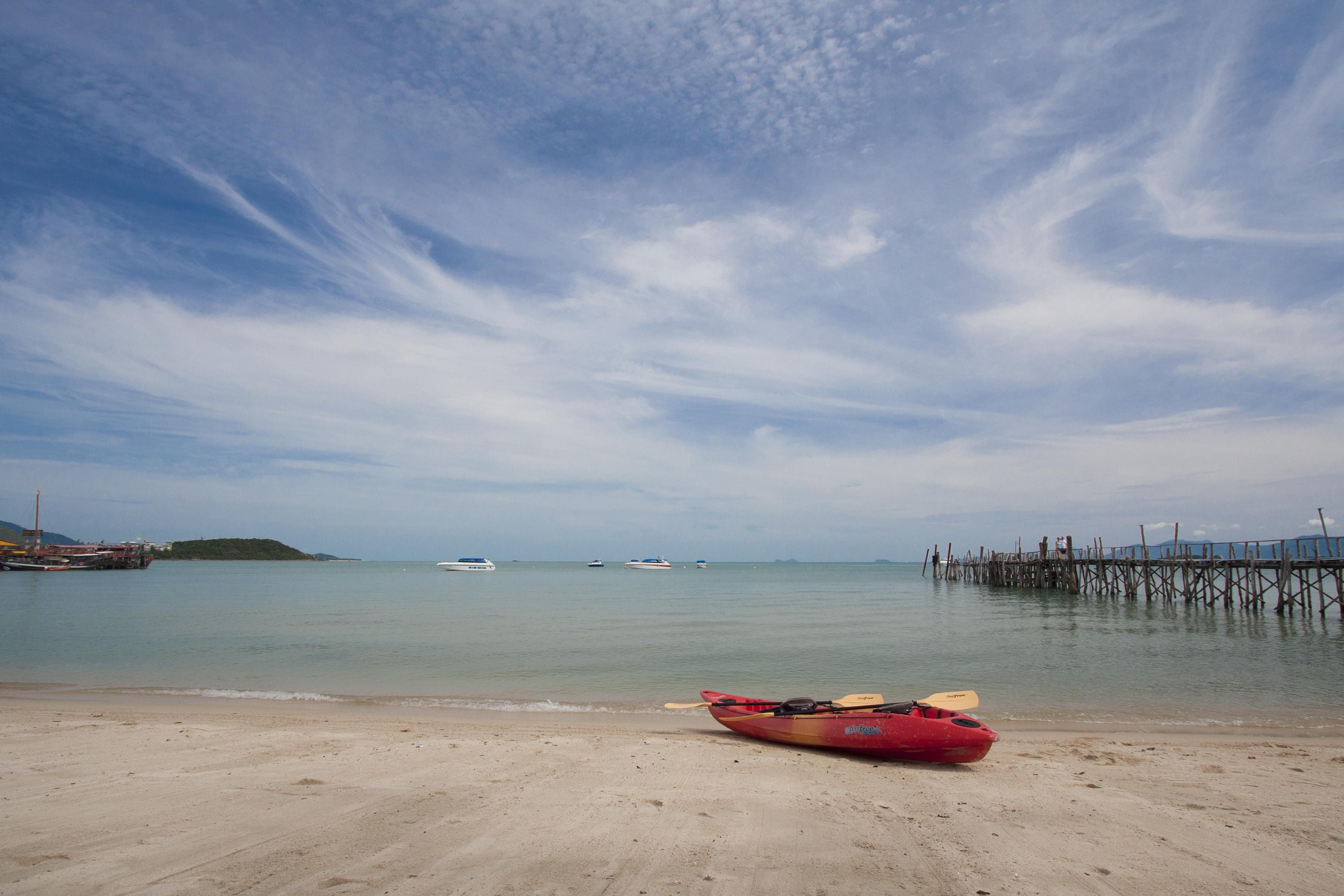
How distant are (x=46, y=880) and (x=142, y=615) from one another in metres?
32.0

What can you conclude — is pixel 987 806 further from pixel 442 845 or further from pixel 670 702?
pixel 670 702

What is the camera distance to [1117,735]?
10.4 meters

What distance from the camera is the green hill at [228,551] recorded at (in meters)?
153

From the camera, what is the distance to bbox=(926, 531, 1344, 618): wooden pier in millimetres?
30891

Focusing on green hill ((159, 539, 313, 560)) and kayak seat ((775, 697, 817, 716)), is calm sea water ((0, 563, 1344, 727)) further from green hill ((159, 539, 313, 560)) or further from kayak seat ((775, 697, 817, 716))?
green hill ((159, 539, 313, 560))

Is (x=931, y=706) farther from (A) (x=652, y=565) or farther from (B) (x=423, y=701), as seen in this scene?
(A) (x=652, y=565)

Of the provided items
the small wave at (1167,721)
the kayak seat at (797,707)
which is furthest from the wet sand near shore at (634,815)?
the small wave at (1167,721)

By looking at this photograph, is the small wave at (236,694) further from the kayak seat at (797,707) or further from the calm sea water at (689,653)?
the kayak seat at (797,707)

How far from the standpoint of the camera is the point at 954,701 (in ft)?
→ 33.2

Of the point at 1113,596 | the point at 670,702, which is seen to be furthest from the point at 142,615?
the point at 1113,596

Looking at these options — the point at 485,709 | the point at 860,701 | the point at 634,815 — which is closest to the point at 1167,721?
the point at 860,701

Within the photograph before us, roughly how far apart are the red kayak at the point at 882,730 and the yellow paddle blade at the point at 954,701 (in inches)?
19.0

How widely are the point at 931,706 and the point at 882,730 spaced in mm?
954

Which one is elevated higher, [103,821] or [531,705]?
[103,821]
